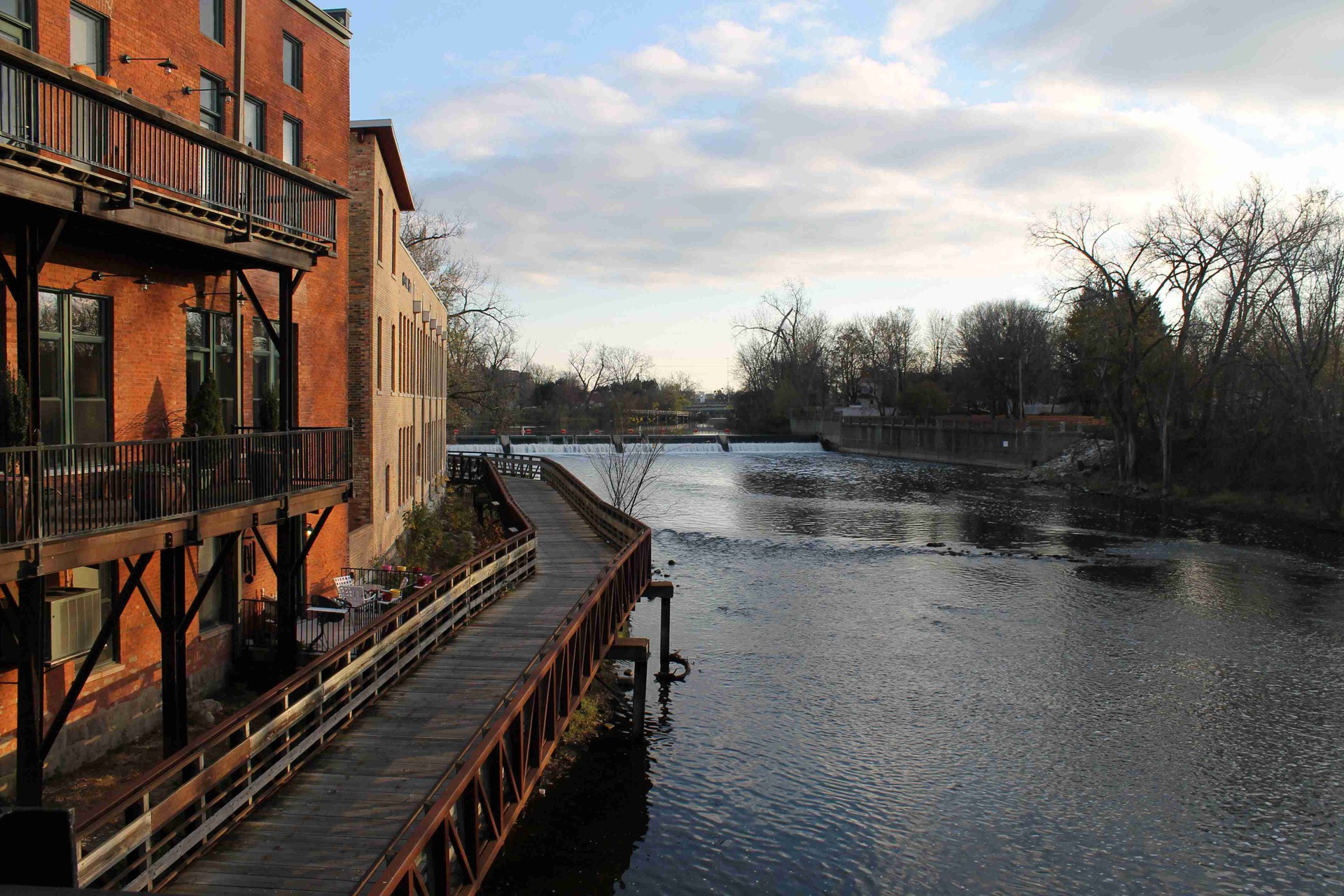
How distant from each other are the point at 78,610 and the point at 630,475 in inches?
1365

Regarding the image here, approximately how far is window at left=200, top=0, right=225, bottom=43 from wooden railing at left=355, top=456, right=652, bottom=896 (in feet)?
34.9

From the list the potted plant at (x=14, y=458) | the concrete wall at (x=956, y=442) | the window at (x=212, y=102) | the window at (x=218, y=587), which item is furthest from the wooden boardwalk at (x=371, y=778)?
the concrete wall at (x=956, y=442)

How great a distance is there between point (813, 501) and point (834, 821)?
128ft

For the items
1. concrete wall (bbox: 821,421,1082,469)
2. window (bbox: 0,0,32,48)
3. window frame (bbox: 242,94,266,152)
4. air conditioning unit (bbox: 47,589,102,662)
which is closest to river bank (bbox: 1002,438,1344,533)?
concrete wall (bbox: 821,421,1082,469)

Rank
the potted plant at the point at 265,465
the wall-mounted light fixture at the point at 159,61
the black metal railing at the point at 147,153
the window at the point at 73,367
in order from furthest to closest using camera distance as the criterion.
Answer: the wall-mounted light fixture at the point at 159,61
the potted plant at the point at 265,465
the window at the point at 73,367
the black metal railing at the point at 147,153

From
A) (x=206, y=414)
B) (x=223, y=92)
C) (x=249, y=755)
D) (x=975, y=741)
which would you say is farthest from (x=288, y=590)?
(x=975, y=741)

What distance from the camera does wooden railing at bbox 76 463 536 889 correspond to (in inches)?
267

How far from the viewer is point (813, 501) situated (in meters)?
52.0

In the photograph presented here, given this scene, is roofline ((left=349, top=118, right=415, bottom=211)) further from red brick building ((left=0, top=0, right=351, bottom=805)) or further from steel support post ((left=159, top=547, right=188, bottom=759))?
steel support post ((left=159, top=547, right=188, bottom=759))

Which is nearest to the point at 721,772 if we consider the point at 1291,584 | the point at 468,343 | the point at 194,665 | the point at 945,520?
the point at 194,665

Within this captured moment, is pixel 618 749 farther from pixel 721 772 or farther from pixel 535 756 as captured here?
pixel 535 756

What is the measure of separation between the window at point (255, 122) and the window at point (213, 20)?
1.16 meters

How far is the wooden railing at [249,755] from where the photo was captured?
267 inches

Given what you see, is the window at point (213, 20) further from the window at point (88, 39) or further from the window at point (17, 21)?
the window at point (17, 21)
